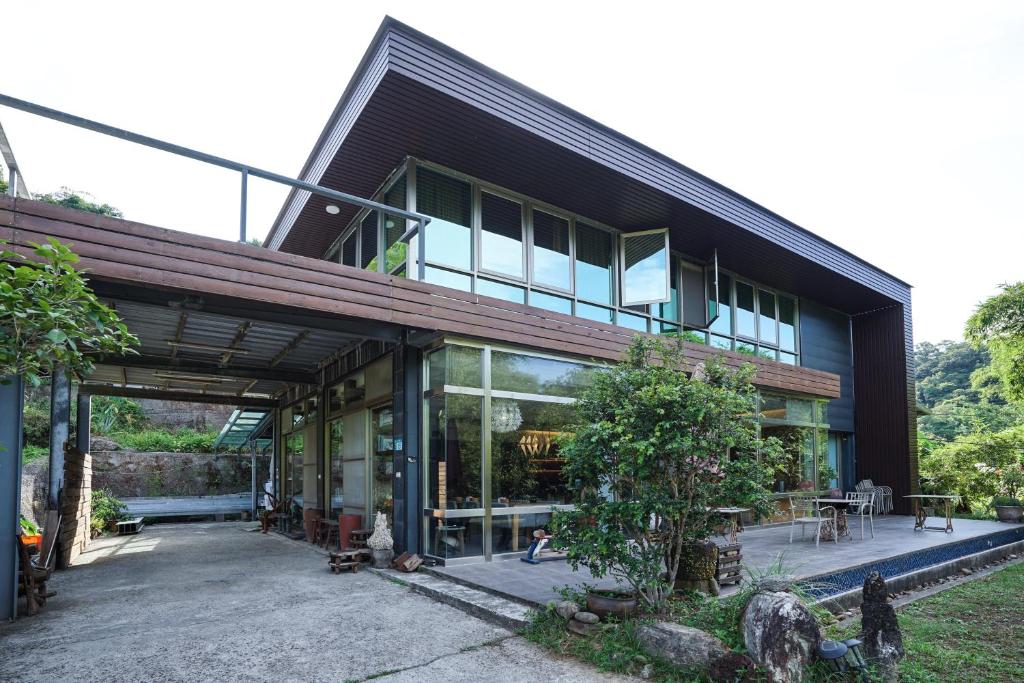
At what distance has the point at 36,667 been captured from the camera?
4211 mm

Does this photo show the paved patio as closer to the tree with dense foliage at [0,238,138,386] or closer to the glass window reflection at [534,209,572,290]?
the tree with dense foliage at [0,238,138,386]

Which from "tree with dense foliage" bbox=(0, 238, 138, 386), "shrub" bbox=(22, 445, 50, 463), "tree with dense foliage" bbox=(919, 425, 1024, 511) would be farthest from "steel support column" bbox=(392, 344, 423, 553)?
"tree with dense foliage" bbox=(919, 425, 1024, 511)

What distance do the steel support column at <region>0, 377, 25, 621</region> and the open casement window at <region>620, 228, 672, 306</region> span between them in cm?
794

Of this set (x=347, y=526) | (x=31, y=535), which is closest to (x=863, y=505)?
(x=347, y=526)

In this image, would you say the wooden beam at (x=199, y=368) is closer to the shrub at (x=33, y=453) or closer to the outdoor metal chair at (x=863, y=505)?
the shrub at (x=33, y=453)

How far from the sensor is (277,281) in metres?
6.26

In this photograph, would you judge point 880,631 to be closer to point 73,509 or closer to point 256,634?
point 256,634

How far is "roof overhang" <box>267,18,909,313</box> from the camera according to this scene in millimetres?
7051

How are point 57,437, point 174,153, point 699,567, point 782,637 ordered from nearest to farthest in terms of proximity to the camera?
point 782,637, point 699,567, point 174,153, point 57,437

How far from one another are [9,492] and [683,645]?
550cm

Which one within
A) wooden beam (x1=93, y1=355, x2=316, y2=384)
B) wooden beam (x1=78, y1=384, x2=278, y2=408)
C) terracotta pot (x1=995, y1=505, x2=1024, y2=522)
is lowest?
terracotta pot (x1=995, y1=505, x2=1024, y2=522)

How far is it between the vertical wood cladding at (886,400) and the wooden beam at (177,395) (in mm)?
14227

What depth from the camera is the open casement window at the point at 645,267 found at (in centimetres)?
1040

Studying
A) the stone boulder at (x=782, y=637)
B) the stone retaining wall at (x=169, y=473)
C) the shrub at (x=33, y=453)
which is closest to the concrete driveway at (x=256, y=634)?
the stone boulder at (x=782, y=637)
